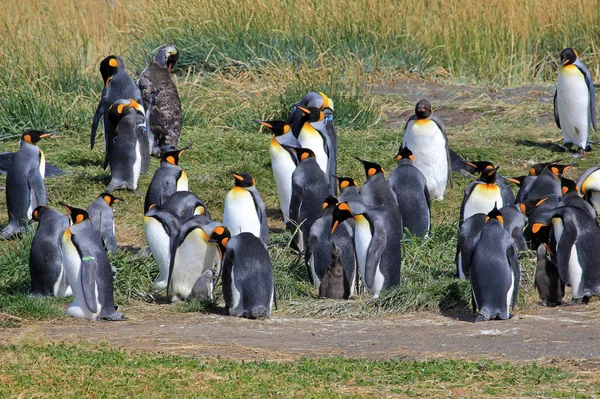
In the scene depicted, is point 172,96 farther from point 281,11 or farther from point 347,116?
point 281,11

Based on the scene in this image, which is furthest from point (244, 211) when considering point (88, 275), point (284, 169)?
point (88, 275)

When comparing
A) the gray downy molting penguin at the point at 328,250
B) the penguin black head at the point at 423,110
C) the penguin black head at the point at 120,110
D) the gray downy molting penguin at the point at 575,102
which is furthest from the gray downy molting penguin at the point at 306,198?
the gray downy molting penguin at the point at 575,102

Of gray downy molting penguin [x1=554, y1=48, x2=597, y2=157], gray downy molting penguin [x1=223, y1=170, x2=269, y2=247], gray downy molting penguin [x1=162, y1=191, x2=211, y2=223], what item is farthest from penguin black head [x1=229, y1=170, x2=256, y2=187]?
gray downy molting penguin [x1=554, y1=48, x2=597, y2=157]

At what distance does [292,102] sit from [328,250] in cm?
548

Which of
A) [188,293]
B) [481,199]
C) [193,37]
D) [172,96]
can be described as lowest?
[188,293]

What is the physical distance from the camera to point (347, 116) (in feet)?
43.5

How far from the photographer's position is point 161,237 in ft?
26.1

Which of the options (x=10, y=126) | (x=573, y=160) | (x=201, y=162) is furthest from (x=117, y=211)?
(x=573, y=160)

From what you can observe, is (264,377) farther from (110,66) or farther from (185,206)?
(110,66)

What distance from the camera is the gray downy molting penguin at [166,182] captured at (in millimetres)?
9109

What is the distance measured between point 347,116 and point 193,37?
362 cm

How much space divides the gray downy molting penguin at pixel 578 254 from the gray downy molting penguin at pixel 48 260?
3.69m

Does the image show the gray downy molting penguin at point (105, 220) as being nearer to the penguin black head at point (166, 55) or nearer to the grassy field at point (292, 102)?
the grassy field at point (292, 102)

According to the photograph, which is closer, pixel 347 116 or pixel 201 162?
pixel 201 162
